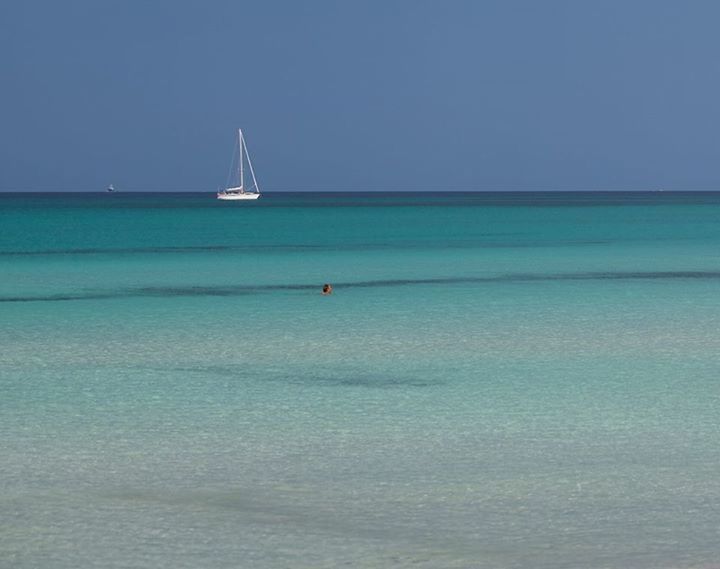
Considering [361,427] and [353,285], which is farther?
[353,285]

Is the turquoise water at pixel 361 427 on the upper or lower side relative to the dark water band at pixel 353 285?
upper

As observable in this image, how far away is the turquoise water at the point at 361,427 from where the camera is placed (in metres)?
7.27

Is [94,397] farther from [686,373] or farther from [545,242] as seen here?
[545,242]

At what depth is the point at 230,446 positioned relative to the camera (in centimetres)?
962

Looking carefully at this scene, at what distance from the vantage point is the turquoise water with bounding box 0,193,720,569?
7.27m

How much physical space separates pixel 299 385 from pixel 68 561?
5.57 meters

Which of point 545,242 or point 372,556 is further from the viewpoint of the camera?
point 545,242

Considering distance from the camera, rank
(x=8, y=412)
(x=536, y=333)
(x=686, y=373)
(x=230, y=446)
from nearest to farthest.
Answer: (x=230, y=446) → (x=8, y=412) → (x=686, y=373) → (x=536, y=333)

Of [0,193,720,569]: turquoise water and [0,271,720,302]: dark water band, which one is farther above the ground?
[0,193,720,569]: turquoise water

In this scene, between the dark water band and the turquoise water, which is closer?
the turquoise water

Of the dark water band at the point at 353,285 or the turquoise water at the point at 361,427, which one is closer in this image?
the turquoise water at the point at 361,427

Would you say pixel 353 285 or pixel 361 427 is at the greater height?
pixel 361 427

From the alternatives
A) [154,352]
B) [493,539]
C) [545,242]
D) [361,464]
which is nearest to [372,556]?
[493,539]

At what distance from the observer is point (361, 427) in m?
10.3
